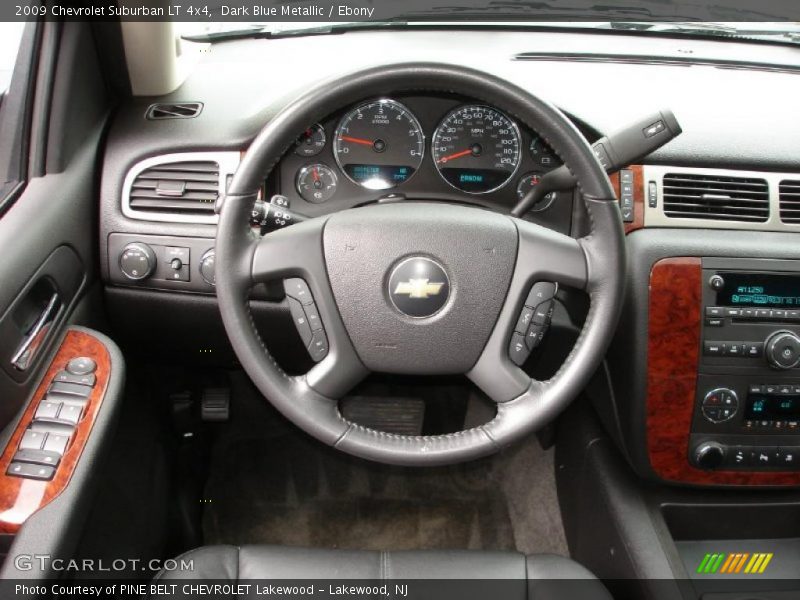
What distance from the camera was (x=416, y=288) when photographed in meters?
1.27

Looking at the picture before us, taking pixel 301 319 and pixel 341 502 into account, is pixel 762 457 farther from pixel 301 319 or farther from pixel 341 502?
pixel 341 502

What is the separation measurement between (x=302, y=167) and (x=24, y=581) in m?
0.92

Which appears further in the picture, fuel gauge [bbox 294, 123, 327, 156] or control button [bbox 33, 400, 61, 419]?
fuel gauge [bbox 294, 123, 327, 156]

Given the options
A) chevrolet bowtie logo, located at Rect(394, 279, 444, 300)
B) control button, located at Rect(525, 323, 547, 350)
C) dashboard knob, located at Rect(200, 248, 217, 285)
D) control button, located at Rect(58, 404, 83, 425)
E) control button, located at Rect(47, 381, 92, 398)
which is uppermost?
chevrolet bowtie logo, located at Rect(394, 279, 444, 300)

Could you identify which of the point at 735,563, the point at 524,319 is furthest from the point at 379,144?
the point at 735,563

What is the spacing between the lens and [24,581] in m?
1.15

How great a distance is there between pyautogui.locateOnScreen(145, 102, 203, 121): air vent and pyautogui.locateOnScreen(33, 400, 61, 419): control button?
0.67 metres

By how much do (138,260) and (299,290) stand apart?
0.52m

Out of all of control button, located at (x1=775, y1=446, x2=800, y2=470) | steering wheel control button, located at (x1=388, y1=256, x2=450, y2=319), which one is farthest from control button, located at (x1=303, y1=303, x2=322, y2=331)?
control button, located at (x1=775, y1=446, x2=800, y2=470)

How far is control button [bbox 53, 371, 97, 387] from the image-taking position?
4.59ft

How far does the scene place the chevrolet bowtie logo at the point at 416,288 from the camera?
1.27 m

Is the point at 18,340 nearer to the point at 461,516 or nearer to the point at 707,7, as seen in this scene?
the point at 461,516

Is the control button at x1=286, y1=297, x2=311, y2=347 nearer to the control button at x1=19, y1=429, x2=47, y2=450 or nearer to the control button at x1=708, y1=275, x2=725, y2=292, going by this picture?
the control button at x1=19, y1=429, x2=47, y2=450

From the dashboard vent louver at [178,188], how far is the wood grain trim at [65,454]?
0.32 meters
